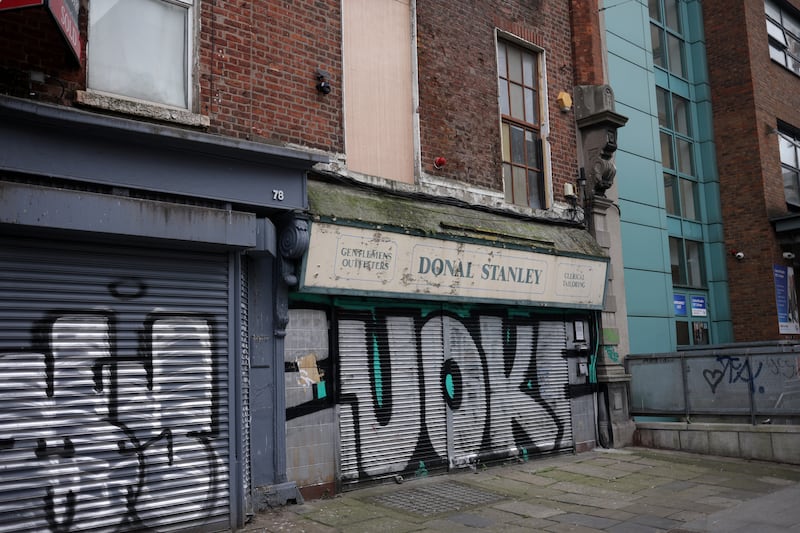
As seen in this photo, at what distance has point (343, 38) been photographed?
9070 mm

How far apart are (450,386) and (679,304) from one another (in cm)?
908

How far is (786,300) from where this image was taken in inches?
685

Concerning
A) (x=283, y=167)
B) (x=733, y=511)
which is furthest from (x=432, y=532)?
(x=283, y=167)

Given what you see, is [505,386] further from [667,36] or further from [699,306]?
[667,36]

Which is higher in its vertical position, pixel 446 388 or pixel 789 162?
pixel 789 162

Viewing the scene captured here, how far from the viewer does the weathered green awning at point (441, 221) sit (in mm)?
8234

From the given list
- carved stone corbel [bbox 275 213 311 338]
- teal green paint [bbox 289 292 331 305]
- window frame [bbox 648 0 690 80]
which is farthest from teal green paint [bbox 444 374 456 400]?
window frame [bbox 648 0 690 80]

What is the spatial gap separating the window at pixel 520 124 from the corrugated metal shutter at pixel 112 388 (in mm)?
6010

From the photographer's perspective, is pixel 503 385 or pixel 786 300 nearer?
pixel 503 385

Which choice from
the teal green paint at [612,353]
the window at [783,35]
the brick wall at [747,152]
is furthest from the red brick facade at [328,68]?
the window at [783,35]

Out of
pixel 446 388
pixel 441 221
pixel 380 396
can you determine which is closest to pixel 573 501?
pixel 446 388

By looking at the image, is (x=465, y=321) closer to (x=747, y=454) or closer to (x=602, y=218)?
(x=602, y=218)

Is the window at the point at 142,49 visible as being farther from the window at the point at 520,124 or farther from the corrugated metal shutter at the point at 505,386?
the window at the point at 520,124

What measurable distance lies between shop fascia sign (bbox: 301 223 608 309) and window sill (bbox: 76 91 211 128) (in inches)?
69.1
